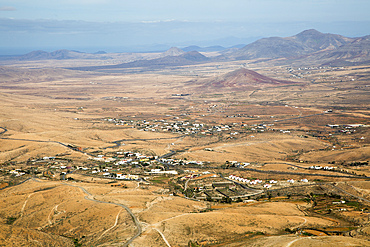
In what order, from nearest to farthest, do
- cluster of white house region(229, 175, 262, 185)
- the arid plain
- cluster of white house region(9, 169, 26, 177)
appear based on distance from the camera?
Answer: 1. the arid plain
2. cluster of white house region(229, 175, 262, 185)
3. cluster of white house region(9, 169, 26, 177)

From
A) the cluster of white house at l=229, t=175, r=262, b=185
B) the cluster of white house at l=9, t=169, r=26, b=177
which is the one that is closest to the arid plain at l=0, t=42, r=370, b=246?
the cluster of white house at l=9, t=169, r=26, b=177

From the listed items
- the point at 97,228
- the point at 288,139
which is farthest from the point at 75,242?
the point at 288,139

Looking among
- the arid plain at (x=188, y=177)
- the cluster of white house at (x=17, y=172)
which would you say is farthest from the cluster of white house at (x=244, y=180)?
the cluster of white house at (x=17, y=172)

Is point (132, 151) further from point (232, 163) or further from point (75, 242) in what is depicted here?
point (75, 242)

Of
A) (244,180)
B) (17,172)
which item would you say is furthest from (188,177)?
(17,172)

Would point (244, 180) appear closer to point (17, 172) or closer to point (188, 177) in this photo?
point (188, 177)

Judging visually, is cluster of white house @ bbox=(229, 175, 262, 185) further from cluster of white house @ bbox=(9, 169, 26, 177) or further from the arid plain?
cluster of white house @ bbox=(9, 169, 26, 177)

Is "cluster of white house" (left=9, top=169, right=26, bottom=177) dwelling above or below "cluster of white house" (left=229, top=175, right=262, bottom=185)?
above

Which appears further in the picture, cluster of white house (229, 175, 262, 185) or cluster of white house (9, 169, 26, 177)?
cluster of white house (9, 169, 26, 177)
